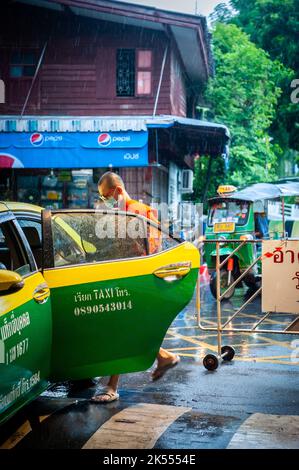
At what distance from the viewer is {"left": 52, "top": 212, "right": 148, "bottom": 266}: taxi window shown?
207 inches

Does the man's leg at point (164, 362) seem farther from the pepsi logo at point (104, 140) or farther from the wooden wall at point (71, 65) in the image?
the wooden wall at point (71, 65)

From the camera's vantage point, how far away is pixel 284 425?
→ 16.3 feet

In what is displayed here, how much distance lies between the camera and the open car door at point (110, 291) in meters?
5.00

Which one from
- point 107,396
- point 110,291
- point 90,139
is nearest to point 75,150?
point 90,139

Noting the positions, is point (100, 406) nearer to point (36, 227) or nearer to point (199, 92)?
point (36, 227)

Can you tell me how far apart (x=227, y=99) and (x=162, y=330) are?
2035cm

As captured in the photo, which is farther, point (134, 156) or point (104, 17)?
point (104, 17)

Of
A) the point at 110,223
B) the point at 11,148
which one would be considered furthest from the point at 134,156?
the point at 110,223

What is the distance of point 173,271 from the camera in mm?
5316

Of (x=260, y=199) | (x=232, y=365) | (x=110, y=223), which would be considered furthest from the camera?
(x=260, y=199)

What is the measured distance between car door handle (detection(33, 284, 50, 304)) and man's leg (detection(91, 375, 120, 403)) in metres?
1.18

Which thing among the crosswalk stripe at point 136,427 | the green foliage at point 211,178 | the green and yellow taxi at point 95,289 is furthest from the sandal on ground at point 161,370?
the green foliage at point 211,178

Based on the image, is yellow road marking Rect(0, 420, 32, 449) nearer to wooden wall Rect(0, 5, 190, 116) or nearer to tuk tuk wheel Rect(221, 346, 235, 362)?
tuk tuk wheel Rect(221, 346, 235, 362)

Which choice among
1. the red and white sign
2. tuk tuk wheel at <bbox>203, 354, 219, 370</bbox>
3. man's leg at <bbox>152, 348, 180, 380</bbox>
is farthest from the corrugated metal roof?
man's leg at <bbox>152, 348, 180, 380</bbox>
